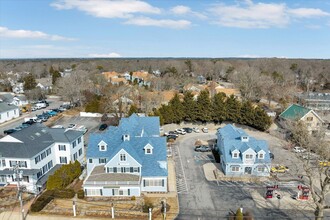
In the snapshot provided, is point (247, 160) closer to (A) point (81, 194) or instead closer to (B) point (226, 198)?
(B) point (226, 198)

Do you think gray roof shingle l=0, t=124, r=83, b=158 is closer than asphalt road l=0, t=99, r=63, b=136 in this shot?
Yes

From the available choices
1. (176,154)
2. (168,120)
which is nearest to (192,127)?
(168,120)

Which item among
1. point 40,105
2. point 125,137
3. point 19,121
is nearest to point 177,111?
point 125,137

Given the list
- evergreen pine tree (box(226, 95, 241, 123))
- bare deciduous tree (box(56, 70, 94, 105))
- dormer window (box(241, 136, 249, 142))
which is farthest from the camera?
bare deciduous tree (box(56, 70, 94, 105))

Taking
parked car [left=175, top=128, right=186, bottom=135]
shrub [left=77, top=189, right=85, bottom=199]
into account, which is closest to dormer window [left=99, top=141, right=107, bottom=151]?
shrub [left=77, top=189, right=85, bottom=199]

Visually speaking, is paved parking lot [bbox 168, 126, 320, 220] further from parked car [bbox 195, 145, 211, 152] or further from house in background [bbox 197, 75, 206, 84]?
house in background [bbox 197, 75, 206, 84]

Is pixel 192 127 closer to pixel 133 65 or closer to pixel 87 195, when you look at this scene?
pixel 87 195

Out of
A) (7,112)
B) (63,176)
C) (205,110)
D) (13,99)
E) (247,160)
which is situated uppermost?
(13,99)
